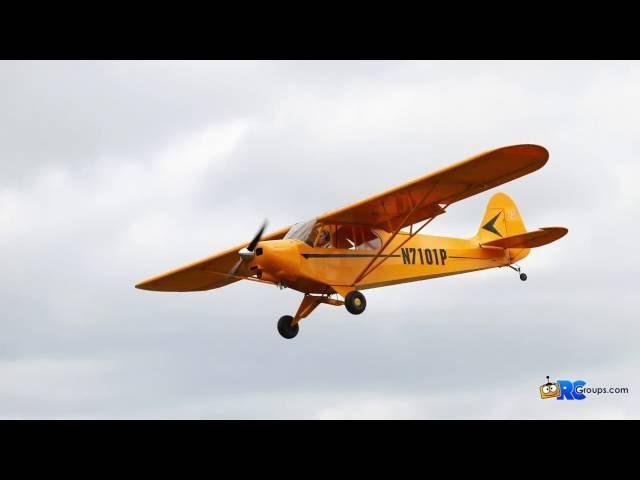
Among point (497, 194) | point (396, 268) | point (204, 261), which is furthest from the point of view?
point (497, 194)

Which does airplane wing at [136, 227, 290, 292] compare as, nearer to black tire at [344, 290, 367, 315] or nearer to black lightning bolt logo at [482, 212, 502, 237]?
black tire at [344, 290, 367, 315]

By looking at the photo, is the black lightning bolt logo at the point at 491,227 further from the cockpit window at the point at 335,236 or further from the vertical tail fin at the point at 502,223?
the cockpit window at the point at 335,236

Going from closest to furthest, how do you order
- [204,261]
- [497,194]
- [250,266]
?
[250,266] < [204,261] < [497,194]

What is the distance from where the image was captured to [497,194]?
2925 cm

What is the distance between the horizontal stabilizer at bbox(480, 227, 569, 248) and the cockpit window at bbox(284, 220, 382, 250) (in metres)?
4.15

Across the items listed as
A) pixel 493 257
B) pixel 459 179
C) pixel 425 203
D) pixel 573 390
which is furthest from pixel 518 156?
pixel 493 257

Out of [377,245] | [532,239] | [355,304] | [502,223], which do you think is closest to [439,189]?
[377,245]

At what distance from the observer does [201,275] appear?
27594mm

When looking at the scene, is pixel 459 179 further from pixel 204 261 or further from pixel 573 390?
pixel 204 261

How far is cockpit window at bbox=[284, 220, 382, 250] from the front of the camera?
2355 centimetres

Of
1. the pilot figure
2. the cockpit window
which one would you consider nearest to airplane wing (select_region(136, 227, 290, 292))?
the cockpit window

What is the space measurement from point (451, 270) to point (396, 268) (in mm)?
2085

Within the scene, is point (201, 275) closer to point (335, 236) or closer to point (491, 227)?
point (335, 236)

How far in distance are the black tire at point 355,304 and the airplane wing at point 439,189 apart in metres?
1.71
